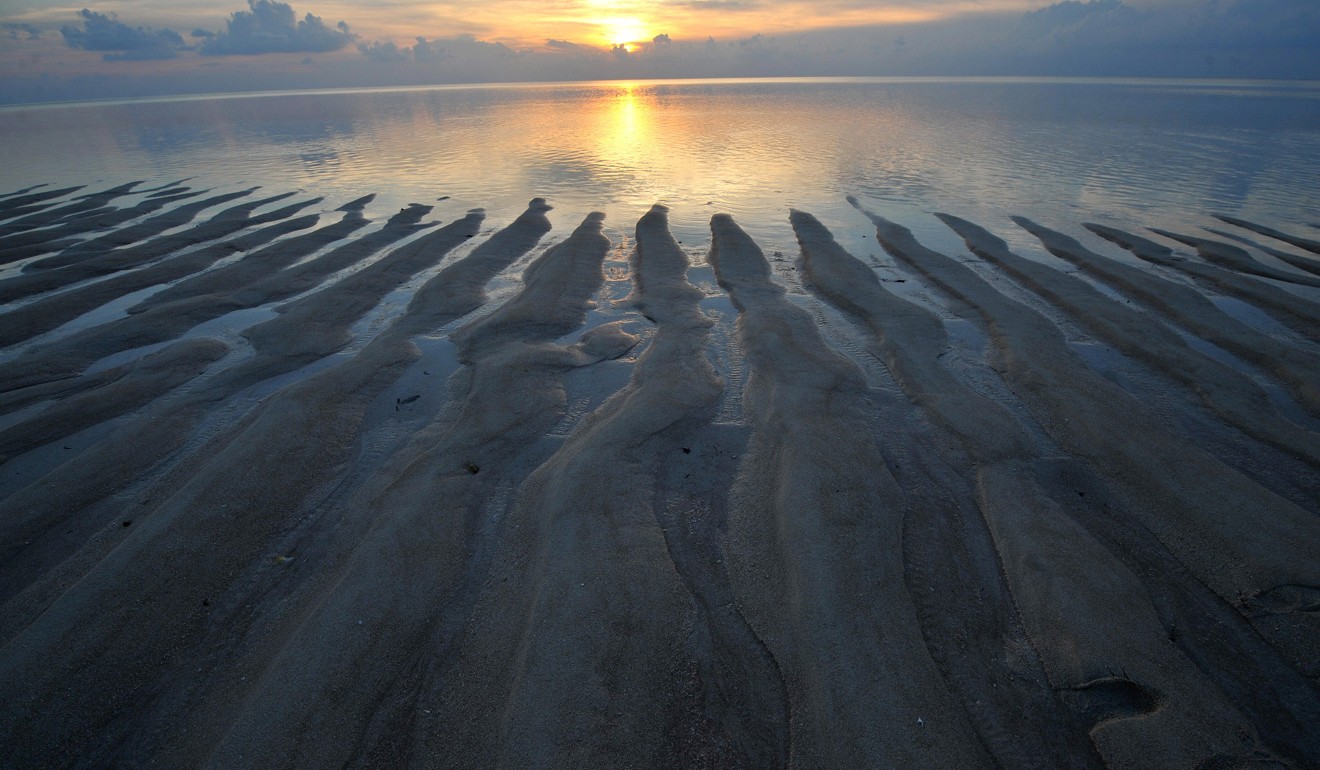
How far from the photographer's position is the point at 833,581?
5.64m

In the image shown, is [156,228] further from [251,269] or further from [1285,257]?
[1285,257]

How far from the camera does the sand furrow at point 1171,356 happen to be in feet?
26.3

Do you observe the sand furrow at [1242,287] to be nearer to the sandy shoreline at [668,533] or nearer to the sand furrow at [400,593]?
the sandy shoreline at [668,533]

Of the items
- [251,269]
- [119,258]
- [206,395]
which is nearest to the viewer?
[206,395]

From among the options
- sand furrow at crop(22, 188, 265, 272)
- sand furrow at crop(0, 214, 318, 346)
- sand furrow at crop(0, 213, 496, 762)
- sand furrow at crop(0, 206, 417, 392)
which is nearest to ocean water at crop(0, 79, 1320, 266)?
sand furrow at crop(22, 188, 265, 272)

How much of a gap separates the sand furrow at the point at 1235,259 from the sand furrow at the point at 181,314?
73.0 ft

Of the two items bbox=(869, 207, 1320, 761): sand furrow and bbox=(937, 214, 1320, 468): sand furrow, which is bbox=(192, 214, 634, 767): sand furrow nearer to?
bbox=(869, 207, 1320, 761): sand furrow

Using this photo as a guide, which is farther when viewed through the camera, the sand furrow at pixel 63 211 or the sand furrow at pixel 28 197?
the sand furrow at pixel 28 197

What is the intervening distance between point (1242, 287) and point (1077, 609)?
41.6 ft

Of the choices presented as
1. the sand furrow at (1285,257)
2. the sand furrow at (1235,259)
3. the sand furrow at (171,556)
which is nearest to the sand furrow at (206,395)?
the sand furrow at (171,556)

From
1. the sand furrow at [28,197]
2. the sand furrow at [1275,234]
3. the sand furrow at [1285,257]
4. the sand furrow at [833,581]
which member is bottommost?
the sand furrow at [28,197]

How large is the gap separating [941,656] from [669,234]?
15.8 meters

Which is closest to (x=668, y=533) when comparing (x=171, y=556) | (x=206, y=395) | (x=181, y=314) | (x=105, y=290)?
(x=171, y=556)

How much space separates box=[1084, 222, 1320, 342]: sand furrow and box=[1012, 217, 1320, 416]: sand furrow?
95 centimetres
